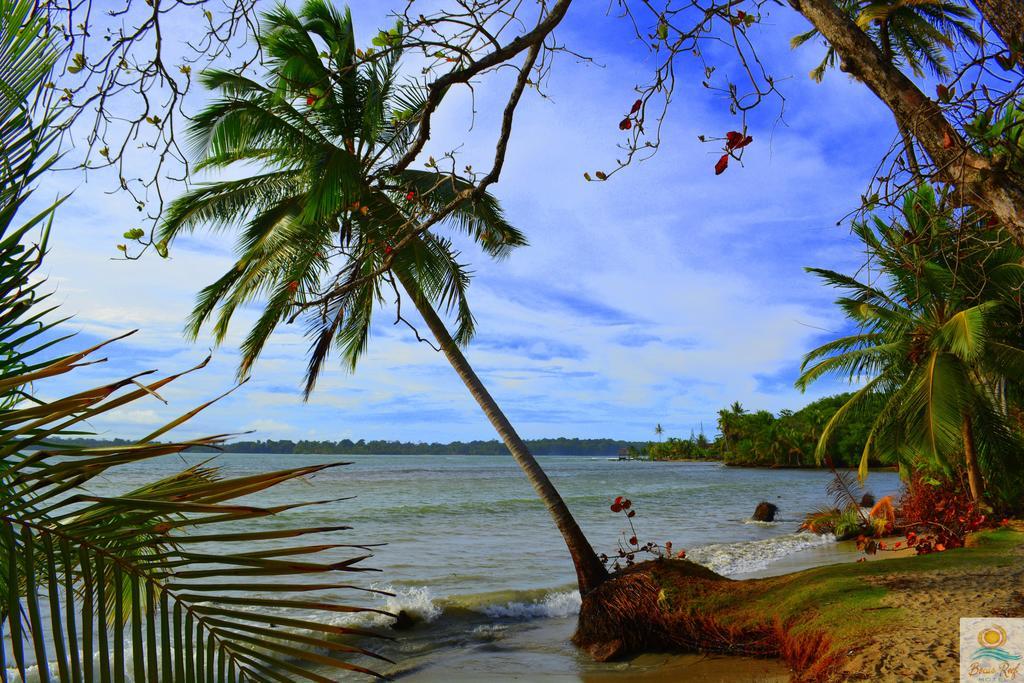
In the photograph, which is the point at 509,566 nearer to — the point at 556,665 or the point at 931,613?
the point at 556,665

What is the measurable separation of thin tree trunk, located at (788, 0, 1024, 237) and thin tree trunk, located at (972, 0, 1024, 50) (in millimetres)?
297

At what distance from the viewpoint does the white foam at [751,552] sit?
13.1m

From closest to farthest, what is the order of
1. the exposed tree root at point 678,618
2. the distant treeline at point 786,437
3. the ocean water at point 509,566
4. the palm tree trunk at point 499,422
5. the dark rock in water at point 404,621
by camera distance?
the exposed tree root at point 678,618 < the ocean water at point 509,566 < the palm tree trunk at point 499,422 < the dark rock in water at point 404,621 < the distant treeline at point 786,437

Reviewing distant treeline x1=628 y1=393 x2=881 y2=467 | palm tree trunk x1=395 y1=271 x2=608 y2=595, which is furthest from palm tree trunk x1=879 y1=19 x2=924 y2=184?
distant treeline x1=628 y1=393 x2=881 y2=467

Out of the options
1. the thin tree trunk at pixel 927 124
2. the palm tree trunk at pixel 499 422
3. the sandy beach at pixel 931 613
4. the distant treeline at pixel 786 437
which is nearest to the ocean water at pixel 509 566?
the sandy beach at pixel 931 613

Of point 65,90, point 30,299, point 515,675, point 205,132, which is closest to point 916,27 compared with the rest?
point 205,132

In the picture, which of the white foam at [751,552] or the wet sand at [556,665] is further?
the white foam at [751,552]

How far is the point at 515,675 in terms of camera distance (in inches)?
278

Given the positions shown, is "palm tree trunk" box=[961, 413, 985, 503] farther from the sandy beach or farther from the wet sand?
the wet sand

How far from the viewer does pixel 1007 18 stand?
2.54m

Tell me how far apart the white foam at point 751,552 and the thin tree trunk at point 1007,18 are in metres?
11.0

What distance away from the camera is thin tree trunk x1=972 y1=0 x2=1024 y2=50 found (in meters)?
2.51

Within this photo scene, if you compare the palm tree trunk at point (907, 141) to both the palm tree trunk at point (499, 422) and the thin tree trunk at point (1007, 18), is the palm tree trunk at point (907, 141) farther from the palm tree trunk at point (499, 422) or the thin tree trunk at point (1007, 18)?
the palm tree trunk at point (499, 422)

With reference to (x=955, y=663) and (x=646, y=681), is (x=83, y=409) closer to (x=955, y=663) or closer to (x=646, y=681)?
(x=955, y=663)
